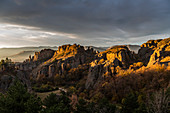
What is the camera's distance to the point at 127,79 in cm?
5781

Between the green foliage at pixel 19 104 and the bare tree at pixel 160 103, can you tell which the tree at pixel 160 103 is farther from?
the green foliage at pixel 19 104

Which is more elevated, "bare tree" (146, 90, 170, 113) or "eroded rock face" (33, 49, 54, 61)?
"eroded rock face" (33, 49, 54, 61)

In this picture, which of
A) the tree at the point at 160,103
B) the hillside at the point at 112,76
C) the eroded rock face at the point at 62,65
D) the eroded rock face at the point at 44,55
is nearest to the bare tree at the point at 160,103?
the tree at the point at 160,103

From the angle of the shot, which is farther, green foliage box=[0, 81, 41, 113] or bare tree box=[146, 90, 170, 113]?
bare tree box=[146, 90, 170, 113]

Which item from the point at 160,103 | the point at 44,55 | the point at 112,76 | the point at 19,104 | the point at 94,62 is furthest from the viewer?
the point at 44,55

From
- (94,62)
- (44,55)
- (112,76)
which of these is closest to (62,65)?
(94,62)

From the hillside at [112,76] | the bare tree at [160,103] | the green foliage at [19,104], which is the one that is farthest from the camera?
the hillside at [112,76]

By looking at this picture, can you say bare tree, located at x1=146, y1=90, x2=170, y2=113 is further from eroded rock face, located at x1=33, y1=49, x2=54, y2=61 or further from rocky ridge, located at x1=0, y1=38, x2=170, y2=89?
eroded rock face, located at x1=33, y1=49, x2=54, y2=61

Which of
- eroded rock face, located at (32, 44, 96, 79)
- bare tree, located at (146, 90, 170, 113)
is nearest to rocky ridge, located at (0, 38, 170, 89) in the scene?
eroded rock face, located at (32, 44, 96, 79)

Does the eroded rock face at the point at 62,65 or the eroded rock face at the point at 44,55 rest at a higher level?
the eroded rock face at the point at 44,55

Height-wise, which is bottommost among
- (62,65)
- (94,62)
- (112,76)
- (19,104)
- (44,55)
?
(112,76)

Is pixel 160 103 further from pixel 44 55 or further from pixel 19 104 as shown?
pixel 44 55

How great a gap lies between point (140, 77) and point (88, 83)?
1281 inches

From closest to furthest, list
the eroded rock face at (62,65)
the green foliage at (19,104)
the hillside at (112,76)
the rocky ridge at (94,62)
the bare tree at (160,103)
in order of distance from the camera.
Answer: the green foliage at (19,104) < the bare tree at (160,103) < the hillside at (112,76) < the rocky ridge at (94,62) < the eroded rock face at (62,65)
